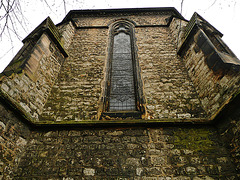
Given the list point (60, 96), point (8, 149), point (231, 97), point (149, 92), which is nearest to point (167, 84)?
point (149, 92)

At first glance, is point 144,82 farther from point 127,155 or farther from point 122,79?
point 127,155

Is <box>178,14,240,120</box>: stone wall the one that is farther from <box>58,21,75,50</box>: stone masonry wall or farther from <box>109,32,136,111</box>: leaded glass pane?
<box>58,21,75,50</box>: stone masonry wall

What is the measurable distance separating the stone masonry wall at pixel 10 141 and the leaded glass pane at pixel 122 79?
7.24 ft

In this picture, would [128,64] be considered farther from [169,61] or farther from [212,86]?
[212,86]

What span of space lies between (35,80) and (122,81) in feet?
8.45

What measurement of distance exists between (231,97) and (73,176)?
3.40 m

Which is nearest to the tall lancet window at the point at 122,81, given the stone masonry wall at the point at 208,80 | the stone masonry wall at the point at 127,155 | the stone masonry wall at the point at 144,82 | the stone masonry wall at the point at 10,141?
the stone masonry wall at the point at 144,82

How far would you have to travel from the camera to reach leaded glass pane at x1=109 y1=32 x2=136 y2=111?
4184 millimetres

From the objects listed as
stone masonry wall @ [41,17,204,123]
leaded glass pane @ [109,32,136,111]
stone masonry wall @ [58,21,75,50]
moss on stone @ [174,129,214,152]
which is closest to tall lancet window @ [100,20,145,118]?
leaded glass pane @ [109,32,136,111]

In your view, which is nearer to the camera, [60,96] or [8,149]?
[8,149]

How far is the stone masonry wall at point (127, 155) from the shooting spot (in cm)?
266

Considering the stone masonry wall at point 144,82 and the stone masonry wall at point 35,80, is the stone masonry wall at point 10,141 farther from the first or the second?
the stone masonry wall at point 144,82

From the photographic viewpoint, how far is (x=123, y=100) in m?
4.27

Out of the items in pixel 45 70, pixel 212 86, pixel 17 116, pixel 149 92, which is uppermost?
pixel 45 70
